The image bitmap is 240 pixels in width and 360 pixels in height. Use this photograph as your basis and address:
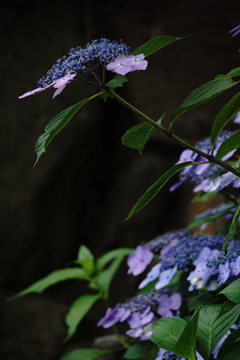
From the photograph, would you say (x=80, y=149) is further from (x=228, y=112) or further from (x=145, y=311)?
(x=228, y=112)

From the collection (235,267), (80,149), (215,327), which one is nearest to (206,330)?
(215,327)

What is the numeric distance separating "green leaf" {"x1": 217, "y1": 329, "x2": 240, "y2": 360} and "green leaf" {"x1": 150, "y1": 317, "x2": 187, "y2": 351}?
0.20 feet

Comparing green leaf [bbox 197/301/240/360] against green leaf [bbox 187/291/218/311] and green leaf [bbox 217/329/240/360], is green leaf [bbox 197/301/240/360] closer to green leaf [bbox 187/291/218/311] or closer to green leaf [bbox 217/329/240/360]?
green leaf [bbox 217/329/240/360]

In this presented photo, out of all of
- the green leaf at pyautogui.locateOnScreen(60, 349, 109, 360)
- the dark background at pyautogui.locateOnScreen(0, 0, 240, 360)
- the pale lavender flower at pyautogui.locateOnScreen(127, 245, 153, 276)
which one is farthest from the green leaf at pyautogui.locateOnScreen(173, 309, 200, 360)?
the dark background at pyautogui.locateOnScreen(0, 0, 240, 360)

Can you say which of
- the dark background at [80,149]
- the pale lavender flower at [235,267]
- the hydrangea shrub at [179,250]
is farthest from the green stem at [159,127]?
the dark background at [80,149]

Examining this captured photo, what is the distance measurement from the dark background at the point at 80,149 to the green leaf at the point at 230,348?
1688 millimetres

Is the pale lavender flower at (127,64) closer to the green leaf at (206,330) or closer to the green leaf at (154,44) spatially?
the green leaf at (154,44)

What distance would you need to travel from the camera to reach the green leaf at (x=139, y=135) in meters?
0.87

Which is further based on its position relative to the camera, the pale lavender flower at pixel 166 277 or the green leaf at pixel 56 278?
the green leaf at pixel 56 278

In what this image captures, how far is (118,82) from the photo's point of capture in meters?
0.81

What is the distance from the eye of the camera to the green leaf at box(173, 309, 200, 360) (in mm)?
796

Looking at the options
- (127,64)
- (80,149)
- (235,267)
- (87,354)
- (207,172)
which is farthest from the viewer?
(80,149)

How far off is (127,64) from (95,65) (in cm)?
4

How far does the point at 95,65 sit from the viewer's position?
809 millimetres
